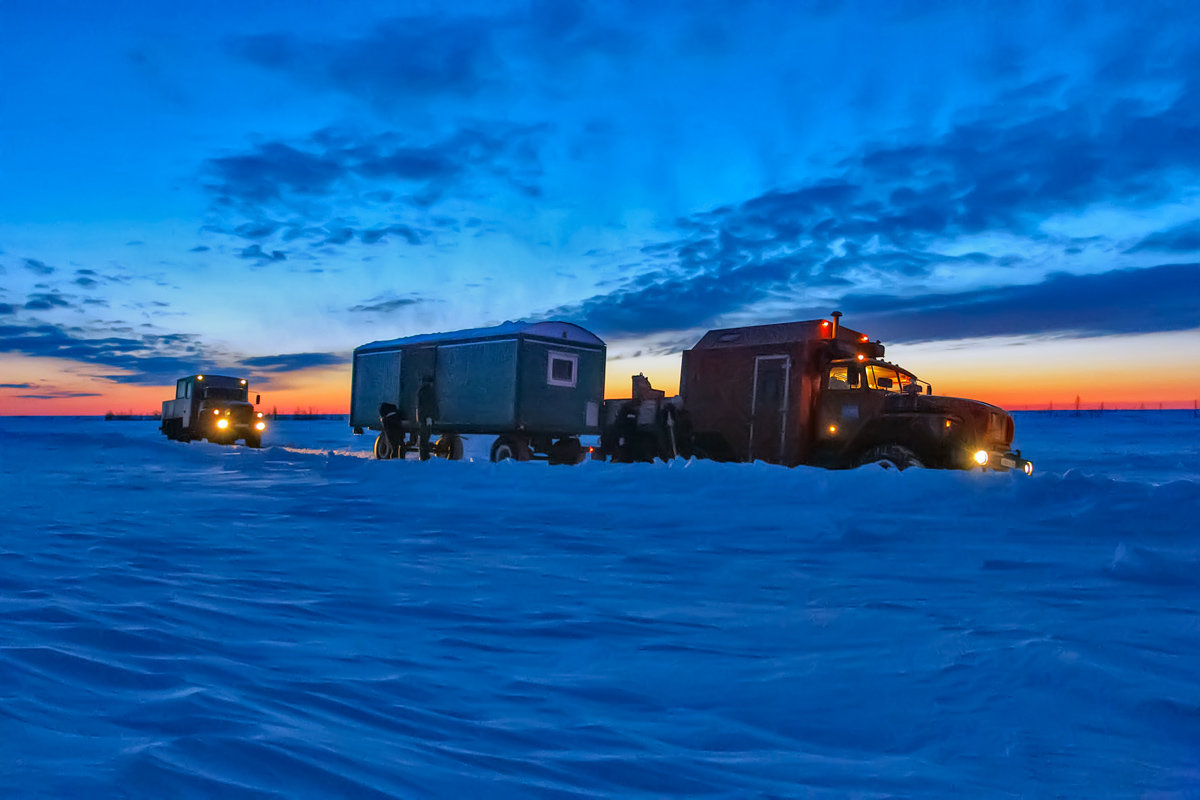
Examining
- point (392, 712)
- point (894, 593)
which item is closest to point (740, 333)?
point (894, 593)

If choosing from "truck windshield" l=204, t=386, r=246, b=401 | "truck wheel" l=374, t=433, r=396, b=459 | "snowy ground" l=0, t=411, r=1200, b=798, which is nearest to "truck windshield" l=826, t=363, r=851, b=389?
"snowy ground" l=0, t=411, r=1200, b=798

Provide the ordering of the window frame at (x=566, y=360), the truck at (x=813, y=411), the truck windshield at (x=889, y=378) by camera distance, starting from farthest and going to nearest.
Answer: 1. the window frame at (x=566, y=360)
2. the truck windshield at (x=889, y=378)
3. the truck at (x=813, y=411)

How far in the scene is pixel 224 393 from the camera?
111 feet

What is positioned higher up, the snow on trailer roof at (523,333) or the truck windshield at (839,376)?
the snow on trailer roof at (523,333)

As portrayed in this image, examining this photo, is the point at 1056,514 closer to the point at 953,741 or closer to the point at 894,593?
the point at 894,593

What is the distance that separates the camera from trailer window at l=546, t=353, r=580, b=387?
20.4 meters

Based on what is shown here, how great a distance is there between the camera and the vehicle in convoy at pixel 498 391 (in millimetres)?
20016

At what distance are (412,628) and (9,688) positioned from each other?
6.58 feet

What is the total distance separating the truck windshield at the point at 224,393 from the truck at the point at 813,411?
22599mm

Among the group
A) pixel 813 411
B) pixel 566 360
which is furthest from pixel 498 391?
pixel 813 411

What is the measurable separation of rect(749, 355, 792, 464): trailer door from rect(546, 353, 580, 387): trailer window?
581cm

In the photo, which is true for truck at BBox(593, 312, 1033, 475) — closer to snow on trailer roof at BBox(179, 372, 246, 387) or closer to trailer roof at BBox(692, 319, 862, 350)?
trailer roof at BBox(692, 319, 862, 350)

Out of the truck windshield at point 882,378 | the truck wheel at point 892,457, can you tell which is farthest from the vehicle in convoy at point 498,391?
the truck wheel at point 892,457

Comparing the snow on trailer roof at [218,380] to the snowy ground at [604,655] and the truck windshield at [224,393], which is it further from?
the snowy ground at [604,655]
